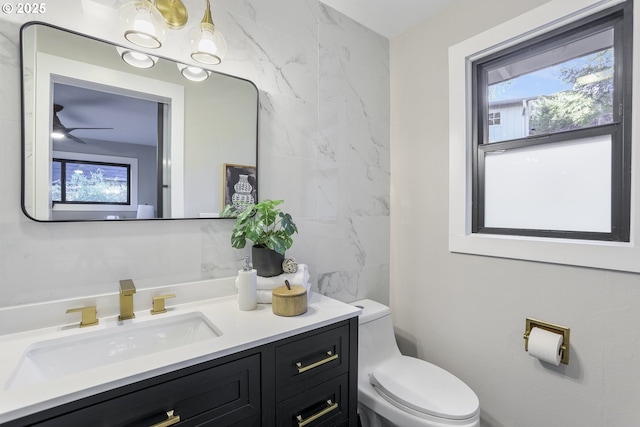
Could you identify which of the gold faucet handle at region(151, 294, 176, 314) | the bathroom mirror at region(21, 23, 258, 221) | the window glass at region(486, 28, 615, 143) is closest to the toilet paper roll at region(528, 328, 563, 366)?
the window glass at region(486, 28, 615, 143)

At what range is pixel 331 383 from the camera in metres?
1.13

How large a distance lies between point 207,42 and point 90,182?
69 cm

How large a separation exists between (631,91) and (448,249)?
100 cm

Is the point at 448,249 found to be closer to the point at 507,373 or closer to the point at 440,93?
the point at 507,373

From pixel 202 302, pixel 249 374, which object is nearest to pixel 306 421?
pixel 249 374

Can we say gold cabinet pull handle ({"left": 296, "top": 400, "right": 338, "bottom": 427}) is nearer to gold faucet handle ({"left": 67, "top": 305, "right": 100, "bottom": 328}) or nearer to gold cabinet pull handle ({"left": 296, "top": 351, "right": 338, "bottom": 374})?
gold cabinet pull handle ({"left": 296, "top": 351, "right": 338, "bottom": 374})

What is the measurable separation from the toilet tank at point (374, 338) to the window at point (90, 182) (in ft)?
4.14

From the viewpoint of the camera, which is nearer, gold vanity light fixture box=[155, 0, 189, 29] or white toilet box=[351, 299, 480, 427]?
gold vanity light fixture box=[155, 0, 189, 29]

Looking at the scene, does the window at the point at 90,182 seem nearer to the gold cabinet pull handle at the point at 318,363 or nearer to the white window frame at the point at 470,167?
the gold cabinet pull handle at the point at 318,363

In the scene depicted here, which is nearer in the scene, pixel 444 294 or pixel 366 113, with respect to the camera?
pixel 444 294

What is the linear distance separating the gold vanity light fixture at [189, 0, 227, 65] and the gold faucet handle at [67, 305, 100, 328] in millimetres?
1033

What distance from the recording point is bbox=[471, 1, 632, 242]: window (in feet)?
4.07

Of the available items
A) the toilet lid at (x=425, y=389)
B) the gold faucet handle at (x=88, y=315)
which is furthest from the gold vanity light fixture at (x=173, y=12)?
the toilet lid at (x=425, y=389)

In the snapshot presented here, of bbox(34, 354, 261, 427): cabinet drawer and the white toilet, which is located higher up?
bbox(34, 354, 261, 427): cabinet drawer
